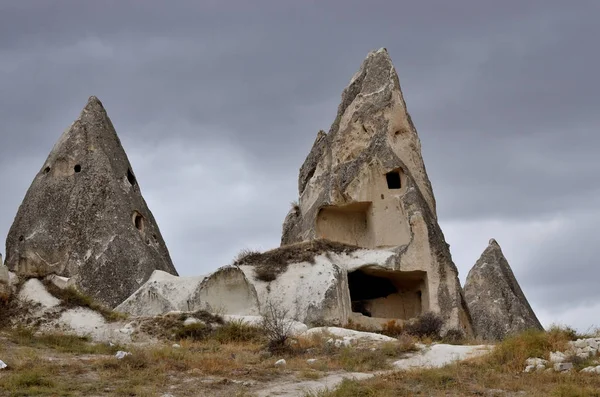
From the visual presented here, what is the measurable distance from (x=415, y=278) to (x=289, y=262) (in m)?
4.26

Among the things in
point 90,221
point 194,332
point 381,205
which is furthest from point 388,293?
point 194,332

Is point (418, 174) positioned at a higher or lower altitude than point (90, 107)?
lower

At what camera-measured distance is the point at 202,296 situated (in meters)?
26.6

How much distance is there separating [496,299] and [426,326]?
1301 centimetres

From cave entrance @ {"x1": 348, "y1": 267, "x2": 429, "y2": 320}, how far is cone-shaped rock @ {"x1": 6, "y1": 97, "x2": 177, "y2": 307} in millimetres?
6639

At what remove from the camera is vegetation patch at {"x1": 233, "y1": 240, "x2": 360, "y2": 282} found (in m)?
29.9

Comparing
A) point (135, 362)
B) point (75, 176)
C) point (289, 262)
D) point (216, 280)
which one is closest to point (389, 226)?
point (289, 262)

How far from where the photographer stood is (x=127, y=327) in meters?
21.3

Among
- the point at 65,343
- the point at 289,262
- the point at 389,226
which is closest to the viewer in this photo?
the point at 65,343

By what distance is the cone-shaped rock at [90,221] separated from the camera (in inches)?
1318

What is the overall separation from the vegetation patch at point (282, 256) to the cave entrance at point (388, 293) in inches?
43.8

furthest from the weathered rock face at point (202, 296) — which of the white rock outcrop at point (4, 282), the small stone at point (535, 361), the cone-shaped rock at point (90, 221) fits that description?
the small stone at point (535, 361)

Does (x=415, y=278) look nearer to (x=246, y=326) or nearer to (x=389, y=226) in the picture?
(x=389, y=226)

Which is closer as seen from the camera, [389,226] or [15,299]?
[15,299]
